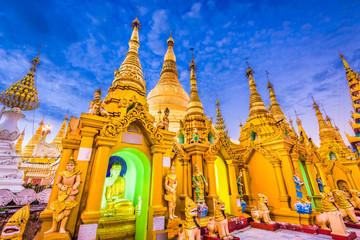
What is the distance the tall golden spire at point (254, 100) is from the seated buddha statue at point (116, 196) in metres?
11.6

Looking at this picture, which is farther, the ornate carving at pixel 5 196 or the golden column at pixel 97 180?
the ornate carving at pixel 5 196

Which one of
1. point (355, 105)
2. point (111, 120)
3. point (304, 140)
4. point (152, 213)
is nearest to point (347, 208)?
point (304, 140)

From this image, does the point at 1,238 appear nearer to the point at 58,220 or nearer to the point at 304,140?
the point at 58,220

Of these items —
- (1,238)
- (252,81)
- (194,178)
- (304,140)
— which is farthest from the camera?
(252,81)

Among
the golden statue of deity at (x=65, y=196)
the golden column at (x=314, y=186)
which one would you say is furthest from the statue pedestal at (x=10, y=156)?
the golden column at (x=314, y=186)

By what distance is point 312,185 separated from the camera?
1080 cm

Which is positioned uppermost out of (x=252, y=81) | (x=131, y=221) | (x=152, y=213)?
(x=252, y=81)

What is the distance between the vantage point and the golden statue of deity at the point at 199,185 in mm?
7555

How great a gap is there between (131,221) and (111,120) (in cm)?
372

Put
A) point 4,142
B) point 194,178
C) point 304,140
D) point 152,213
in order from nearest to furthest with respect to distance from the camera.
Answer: point 152,213
point 194,178
point 4,142
point 304,140

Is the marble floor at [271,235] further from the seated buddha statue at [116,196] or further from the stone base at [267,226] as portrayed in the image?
the seated buddha statue at [116,196]

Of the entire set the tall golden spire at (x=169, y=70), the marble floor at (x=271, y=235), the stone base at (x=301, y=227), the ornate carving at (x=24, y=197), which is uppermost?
the tall golden spire at (x=169, y=70)

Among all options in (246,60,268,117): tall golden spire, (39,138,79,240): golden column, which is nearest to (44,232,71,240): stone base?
(39,138,79,240): golden column

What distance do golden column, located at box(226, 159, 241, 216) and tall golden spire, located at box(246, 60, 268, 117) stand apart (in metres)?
6.15
